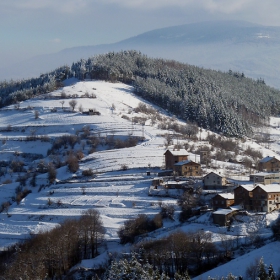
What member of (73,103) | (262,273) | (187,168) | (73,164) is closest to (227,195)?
(187,168)

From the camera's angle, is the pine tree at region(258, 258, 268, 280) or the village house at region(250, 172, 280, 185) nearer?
the pine tree at region(258, 258, 268, 280)

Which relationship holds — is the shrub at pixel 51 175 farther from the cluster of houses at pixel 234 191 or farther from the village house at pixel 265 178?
the village house at pixel 265 178

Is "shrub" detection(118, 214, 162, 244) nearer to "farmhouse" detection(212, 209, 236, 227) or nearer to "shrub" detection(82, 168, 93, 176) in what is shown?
"farmhouse" detection(212, 209, 236, 227)

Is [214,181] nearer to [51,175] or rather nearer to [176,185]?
[176,185]

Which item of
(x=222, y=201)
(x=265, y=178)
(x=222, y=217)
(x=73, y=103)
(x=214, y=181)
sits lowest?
(x=222, y=217)

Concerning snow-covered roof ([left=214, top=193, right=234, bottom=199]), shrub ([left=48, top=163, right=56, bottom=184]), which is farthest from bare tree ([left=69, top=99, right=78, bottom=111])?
snow-covered roof ([left=214, top=193, right=234, bottom=199])

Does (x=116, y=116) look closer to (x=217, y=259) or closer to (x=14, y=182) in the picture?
(x=14, y=182)

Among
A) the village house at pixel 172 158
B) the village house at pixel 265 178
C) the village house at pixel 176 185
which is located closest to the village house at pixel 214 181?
the village house at pixel 176 185
